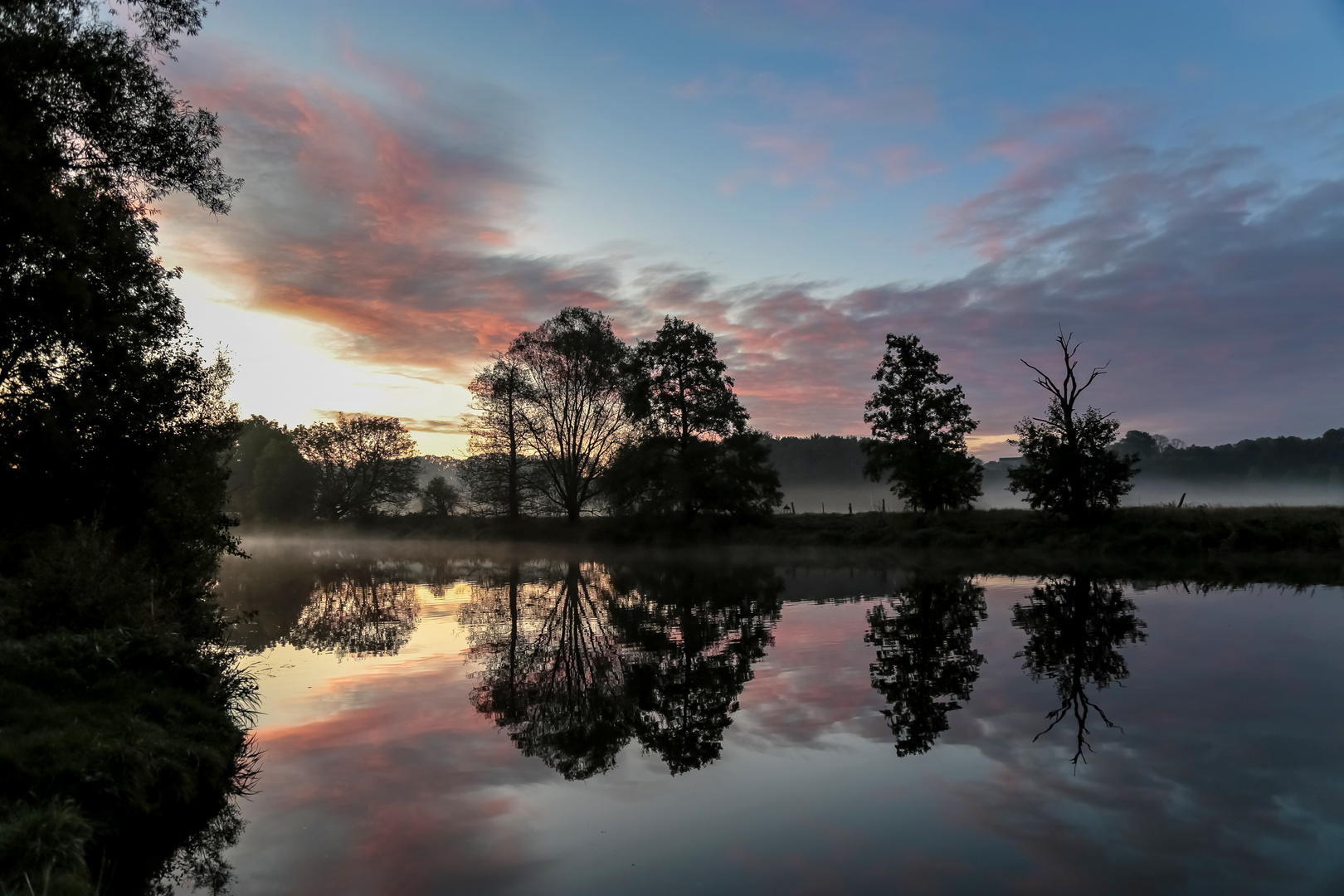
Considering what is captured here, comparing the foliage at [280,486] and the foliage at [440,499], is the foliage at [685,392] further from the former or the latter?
the foliage at [280,486]

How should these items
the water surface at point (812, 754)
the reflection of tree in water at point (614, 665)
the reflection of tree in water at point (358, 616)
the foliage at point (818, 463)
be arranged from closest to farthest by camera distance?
the water surface at point (812, 754) < the reflection of tree in water at point (614, 665) < the reflection of tree in water at point (358, 616) < the foliage at point (818, 463)

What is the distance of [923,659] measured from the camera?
53.7ft

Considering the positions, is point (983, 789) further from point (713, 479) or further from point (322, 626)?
point (713, 479)

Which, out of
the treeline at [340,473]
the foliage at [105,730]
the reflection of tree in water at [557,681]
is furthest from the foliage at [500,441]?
the foliage at [105,730]

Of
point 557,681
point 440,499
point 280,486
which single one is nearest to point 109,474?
point 557,681

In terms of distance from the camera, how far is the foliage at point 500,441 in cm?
5991

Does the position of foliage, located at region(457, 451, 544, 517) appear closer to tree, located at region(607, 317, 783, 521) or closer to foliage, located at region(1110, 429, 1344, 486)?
tree, located at region(607, 317, 783, 521)

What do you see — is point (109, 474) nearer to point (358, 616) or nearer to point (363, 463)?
point (358, 616)

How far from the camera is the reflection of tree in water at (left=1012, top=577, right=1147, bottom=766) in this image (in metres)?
12.8

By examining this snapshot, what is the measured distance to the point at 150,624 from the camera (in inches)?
496

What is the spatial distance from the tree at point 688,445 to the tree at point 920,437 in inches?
323

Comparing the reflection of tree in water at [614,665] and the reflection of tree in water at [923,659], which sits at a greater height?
the reflection of tree in water at [923,659]

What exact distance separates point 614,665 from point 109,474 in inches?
545

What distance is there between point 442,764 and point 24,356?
17167mm
